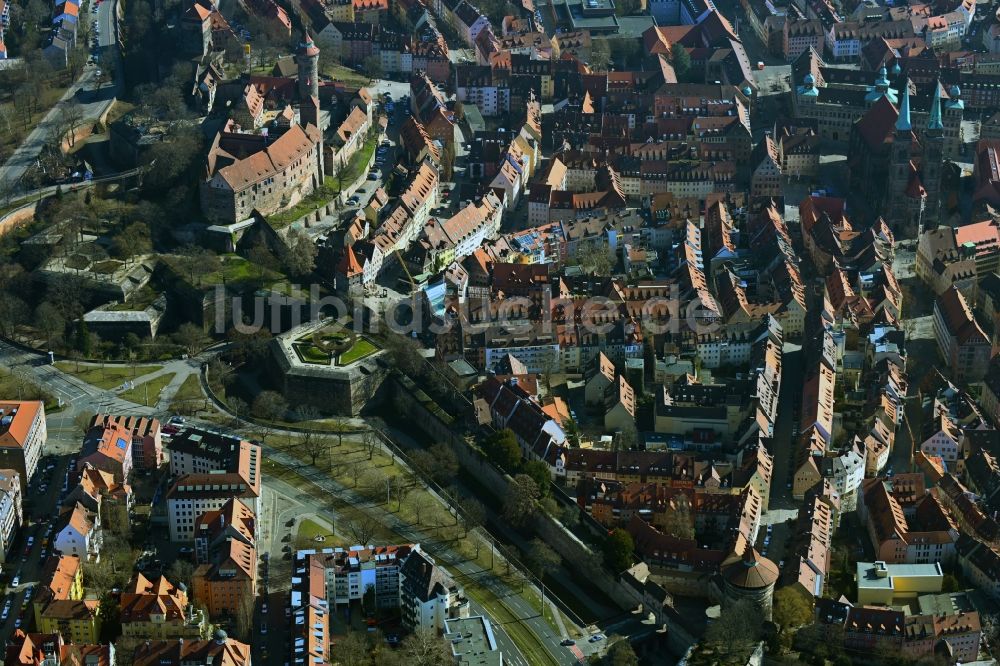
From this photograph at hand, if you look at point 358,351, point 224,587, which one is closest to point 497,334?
point 358,351

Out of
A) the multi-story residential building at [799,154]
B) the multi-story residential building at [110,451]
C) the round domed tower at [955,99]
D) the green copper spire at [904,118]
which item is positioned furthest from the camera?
the round domed tower at [955,99]

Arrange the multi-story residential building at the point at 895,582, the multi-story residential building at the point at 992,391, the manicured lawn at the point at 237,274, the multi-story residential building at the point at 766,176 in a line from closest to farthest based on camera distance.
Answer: the multi-story residential building at the point at 895,582 < the multi-story residential building at the point at 992,391 < the manicured lawn at the point at 237,274 < the multi-story residential building at the point at 766,176

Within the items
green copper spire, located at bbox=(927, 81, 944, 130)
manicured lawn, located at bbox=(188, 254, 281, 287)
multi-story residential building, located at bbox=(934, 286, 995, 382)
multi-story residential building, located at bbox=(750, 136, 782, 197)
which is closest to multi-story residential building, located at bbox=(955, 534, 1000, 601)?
multi-story residential building, located at bbox=(934, 286, 995, 382)

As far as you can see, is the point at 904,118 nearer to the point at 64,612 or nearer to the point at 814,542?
the point at 814,542

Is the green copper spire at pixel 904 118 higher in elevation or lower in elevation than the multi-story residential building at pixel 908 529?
higher

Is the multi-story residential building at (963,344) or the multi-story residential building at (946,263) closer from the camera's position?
the multi-story residential building at (963,344)

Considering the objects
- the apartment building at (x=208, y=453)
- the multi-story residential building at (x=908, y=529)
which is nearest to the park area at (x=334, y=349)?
the apartment building at (x=208, y=453)

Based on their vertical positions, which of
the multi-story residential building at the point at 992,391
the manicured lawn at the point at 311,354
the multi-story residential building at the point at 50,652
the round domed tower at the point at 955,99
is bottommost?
the multi-story residential building at the point at 50,652

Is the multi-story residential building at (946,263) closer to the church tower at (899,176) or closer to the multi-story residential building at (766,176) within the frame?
the church tower at (899,176)
